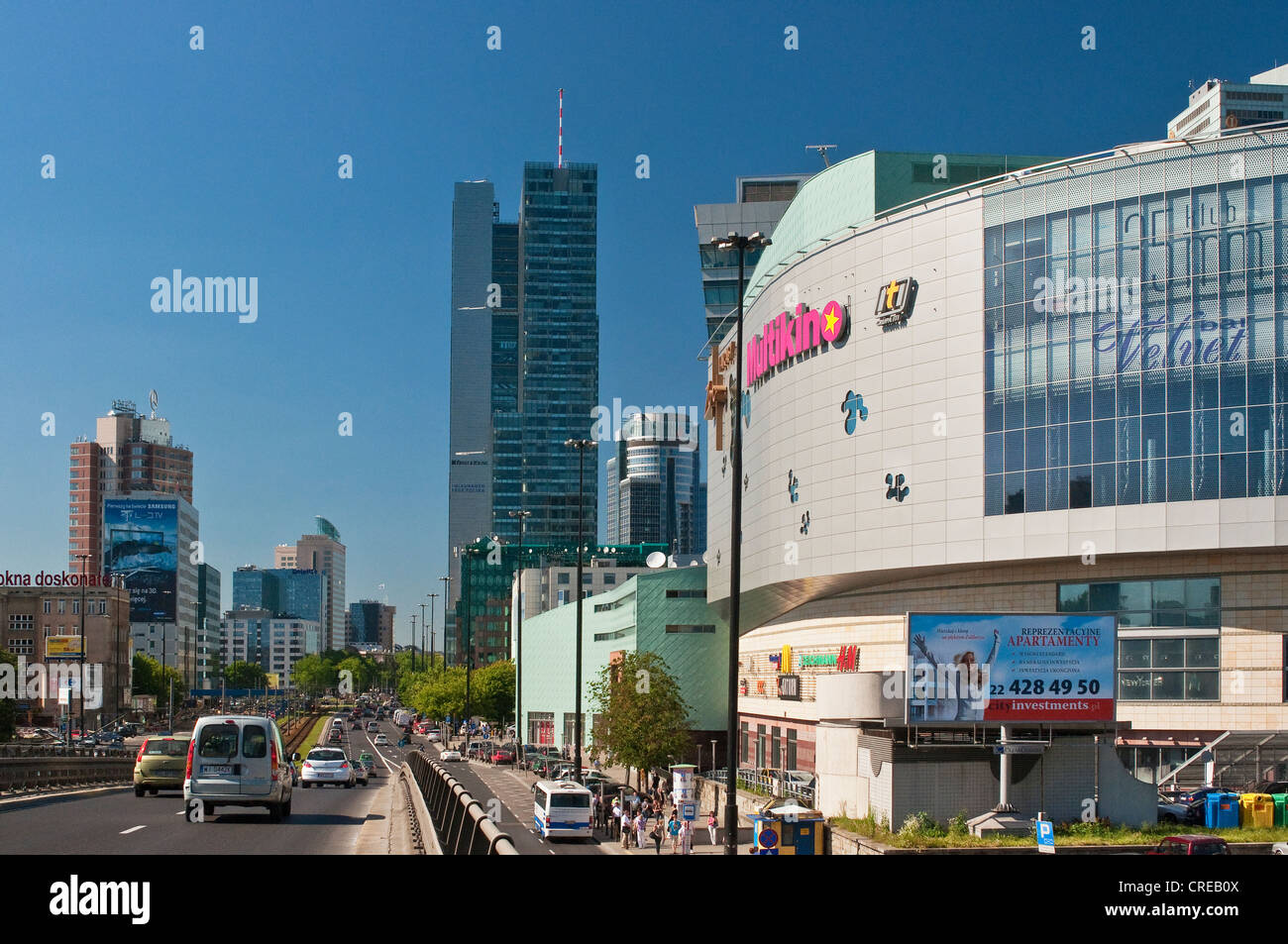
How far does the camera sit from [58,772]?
55.0 meters

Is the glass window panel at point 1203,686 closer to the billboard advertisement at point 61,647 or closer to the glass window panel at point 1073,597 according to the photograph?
the glass window panel at point 1073,597

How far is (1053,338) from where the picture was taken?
52.3 meters

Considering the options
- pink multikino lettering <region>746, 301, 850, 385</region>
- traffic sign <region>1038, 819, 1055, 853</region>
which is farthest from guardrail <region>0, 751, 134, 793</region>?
pink multikino lettering <region>746, 301, 850, 385</region>

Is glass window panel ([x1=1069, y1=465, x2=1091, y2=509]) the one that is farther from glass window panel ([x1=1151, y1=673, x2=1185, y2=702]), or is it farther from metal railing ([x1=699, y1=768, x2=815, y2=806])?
metal railing ([x1=699, y1=768, x2=815, y2=806])

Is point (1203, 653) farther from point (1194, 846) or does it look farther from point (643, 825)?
point (1194, 846)

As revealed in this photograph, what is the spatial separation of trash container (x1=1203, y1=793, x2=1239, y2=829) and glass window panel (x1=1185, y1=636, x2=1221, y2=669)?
1460cm

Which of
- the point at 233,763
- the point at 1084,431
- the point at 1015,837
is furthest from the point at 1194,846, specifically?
the point at 1084,431

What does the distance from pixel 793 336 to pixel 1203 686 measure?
→ 26663 mm

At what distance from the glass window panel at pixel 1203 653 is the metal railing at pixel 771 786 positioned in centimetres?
1650

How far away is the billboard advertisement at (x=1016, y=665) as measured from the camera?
3484cm

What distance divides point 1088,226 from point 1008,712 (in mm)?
25301

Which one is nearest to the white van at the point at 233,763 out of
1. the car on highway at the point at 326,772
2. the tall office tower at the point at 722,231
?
the car on highway at the point at 326,772

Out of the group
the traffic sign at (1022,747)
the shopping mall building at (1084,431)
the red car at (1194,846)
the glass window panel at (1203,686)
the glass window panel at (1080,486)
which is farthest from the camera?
the glass window panel at (1080,486)
